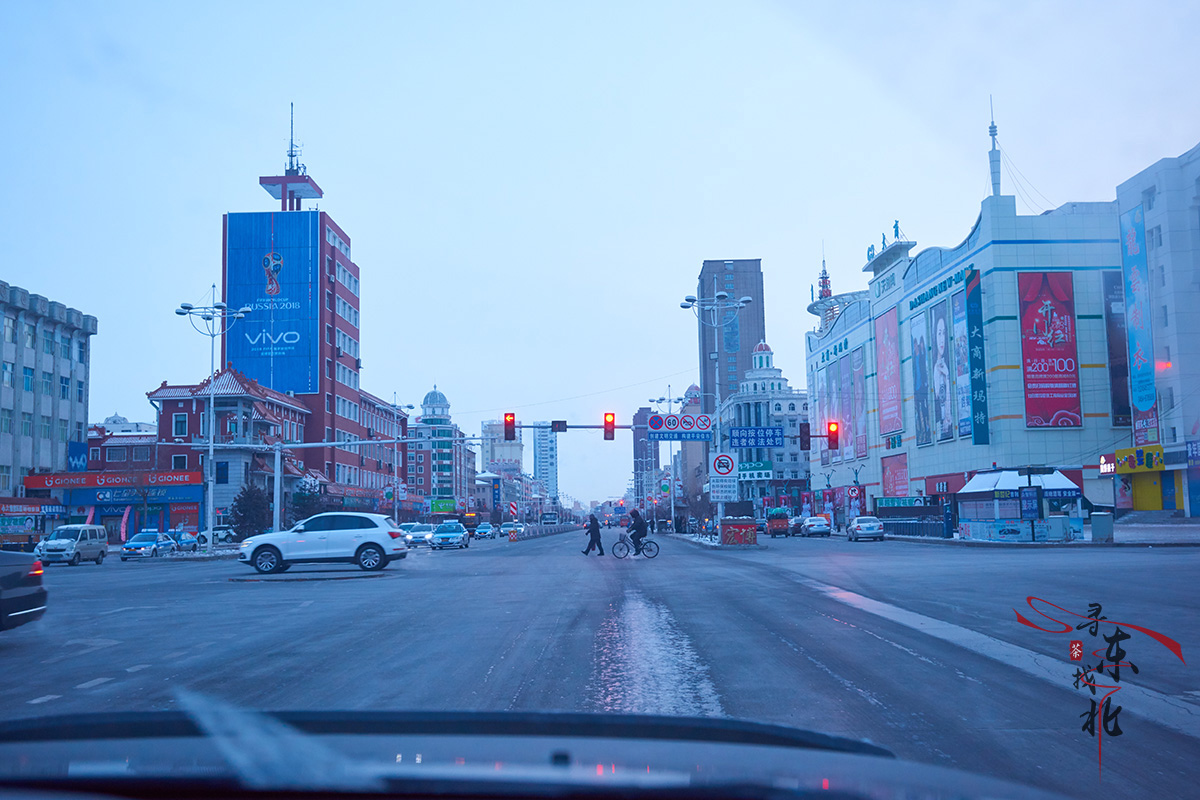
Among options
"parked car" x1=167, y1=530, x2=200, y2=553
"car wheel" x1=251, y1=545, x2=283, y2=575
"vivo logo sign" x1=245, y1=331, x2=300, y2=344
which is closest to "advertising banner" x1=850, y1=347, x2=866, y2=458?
"vivo logo sign" x1=245, y1=331, x2=300, y2=344

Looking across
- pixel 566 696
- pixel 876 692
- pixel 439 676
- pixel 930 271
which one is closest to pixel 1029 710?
pixel 876 692

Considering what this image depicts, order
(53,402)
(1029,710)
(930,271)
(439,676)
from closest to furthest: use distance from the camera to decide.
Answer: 1. (1029,710)
2. (439,676)
3. (53,402)
4. (930,271)

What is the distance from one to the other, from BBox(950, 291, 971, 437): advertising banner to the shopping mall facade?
0.49 feet

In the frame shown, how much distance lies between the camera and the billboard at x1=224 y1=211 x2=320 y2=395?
81.2 meters

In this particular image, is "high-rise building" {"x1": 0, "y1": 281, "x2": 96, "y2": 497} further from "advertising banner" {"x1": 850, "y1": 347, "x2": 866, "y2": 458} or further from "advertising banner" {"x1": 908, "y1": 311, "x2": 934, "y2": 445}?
"advertising banner" {"x1": 850, "y1": 347, "x2": 866, "y2": 458}

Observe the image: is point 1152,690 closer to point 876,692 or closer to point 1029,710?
→ point 1029,710

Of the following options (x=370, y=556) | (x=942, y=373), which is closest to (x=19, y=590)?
(x=370, y=556)

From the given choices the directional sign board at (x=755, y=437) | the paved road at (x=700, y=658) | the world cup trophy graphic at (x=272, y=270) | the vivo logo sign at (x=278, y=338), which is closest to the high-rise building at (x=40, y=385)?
the vivo logo sign at (x=278, y=338)

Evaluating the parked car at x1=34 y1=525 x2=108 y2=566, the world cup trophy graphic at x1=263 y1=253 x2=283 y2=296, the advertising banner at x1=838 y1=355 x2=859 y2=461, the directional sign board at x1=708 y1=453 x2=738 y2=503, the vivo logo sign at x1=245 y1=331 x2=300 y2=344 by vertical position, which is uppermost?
the world cup trophy graphic at x1=263 y1=253 x2=283 y2=296

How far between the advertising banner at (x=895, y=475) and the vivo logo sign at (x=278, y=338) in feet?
179

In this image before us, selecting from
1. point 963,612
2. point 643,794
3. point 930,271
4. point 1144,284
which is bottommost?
point 963,612

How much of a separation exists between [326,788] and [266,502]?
61.2 metres

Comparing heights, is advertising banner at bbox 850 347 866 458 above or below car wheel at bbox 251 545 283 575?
above

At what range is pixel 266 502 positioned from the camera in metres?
59.5
